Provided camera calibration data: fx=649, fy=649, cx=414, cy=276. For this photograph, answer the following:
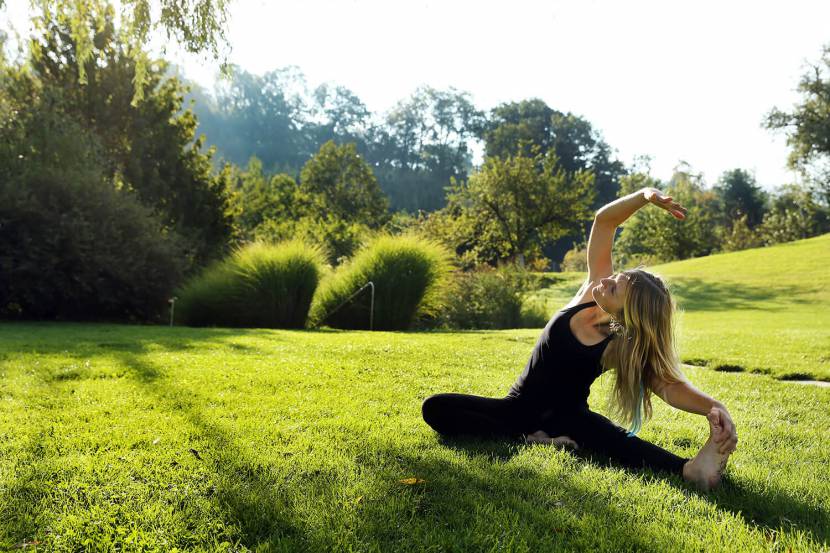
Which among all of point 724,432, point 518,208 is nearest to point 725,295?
point 518,208

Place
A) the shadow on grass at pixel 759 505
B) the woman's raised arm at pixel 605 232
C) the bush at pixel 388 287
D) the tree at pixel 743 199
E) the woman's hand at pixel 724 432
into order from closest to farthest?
the shadow on grass at pixel 759 505 → the woman's hand at pixel 724 432 → the woman's raised arm at pixel 605 232 → the bush at pixel 388 287 → the tree at pixel 743 199

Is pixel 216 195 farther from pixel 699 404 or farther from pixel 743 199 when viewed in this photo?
pixel 743 199

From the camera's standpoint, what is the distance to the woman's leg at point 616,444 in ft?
10.8

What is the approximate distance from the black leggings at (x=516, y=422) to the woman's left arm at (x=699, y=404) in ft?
1.01

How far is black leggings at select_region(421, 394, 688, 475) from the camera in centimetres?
345

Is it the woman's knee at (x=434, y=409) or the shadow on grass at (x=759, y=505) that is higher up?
the woman's knee at (x=434, y=409)

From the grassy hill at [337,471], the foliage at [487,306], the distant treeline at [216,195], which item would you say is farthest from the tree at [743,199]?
the grassy hill at [337,471]

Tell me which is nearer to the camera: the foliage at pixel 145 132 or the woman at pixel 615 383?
the woman at pixel 615 383

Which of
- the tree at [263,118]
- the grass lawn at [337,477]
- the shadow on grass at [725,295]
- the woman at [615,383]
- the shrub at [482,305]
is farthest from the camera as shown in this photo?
the tree at [263,118]

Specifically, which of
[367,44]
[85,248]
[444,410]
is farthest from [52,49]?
[444,410]

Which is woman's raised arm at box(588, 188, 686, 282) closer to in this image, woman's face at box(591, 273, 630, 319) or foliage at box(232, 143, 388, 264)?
woman's face at box(591, 273, 630, 319)

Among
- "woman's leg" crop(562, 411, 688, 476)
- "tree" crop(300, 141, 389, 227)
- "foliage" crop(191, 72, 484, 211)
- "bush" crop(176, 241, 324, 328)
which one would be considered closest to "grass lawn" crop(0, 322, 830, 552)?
"woman's leg" crop(562, 411, 688, 476)

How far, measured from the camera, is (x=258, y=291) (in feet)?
41.2

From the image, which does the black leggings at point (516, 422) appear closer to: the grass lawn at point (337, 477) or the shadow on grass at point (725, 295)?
the grass lawn at point (337, 477)
